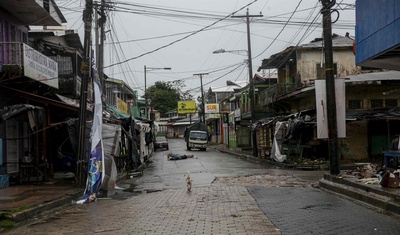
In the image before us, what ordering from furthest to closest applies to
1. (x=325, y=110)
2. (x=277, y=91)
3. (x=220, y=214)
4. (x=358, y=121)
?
(x=277, y=91) → (x=358, y=121) → (x=325, y=110) → (x=220, y=214)

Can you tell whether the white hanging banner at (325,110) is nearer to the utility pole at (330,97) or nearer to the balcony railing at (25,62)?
the utility pole at (330,97)

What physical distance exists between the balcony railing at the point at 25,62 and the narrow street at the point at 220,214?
5417 mm

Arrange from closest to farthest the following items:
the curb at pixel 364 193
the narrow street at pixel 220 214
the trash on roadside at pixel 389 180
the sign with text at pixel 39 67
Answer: the narrow street at pixel 220 214
the curb at pixel 364 193
the trash on roadside at pixel 389 180
the sign with text at pixel 39 67

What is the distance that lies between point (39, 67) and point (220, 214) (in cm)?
1034

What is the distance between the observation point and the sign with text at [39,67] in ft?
50.4

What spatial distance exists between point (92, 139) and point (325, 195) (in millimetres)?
7013

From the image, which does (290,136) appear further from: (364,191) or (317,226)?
(317,226)

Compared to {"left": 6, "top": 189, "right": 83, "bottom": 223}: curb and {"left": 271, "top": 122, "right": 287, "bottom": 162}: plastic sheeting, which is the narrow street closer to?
{"left": 6, "top": 189, "right": 83, "bottom": 223}: curb

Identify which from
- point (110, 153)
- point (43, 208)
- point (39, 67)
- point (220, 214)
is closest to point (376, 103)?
point (110, 153)

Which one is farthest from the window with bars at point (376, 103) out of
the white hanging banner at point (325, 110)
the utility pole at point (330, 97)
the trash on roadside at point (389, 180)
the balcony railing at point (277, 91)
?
the trash on roadside at point (389, 180)

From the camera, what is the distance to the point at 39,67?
1644 centimetres

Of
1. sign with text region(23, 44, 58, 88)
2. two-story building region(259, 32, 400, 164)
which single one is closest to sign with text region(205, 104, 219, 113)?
two-story building region(259, 32, 400, 164)

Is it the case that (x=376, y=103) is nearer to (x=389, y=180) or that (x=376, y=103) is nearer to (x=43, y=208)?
(x=389, y=180)

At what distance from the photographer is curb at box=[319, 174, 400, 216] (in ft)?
30.9
